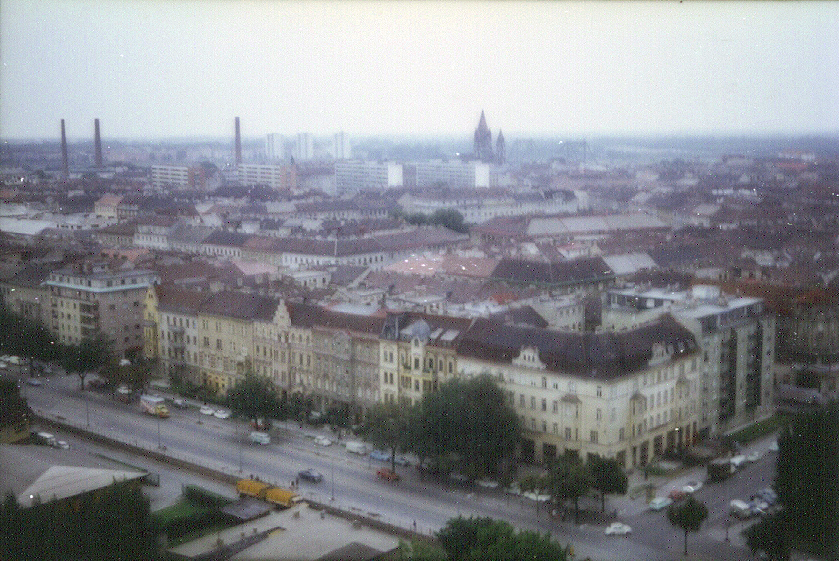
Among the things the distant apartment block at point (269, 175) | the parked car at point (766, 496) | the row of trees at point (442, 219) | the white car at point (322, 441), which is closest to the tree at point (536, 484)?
the parked car at point (766, 496)

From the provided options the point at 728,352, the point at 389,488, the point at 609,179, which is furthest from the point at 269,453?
the point at 609,179

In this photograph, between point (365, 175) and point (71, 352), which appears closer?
point (71, 352)

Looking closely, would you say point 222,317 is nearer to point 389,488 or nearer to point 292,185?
point 389,488

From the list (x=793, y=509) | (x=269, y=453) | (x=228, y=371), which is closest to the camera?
(x=793, y=509)

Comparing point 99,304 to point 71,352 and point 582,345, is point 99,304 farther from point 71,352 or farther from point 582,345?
point 582,345

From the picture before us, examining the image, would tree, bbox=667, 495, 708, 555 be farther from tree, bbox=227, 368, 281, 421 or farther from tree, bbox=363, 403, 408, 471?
tree, bbox=227, 368, 281, 421

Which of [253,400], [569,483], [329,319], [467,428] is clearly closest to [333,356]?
[329,319]

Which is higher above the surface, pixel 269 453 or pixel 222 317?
pixel 222 317

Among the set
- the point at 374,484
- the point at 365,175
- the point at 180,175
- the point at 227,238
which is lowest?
the point at 374,484
